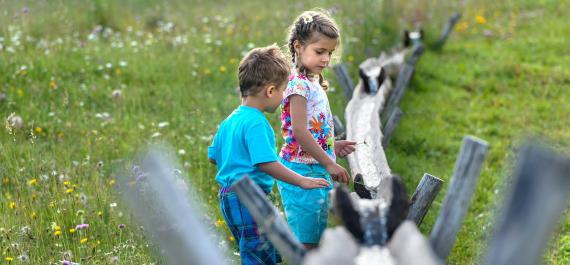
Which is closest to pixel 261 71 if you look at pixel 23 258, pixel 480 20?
pixel 23 258

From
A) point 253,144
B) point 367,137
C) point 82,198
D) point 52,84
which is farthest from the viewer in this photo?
point 52,84

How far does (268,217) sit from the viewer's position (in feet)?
6.43

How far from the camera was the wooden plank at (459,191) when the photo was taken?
1.89m

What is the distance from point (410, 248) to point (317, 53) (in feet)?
6.55

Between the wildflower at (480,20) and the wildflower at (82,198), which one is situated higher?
the wildflower at (480,20)

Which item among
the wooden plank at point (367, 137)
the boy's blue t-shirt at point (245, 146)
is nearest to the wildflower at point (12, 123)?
the boy's blue t-shirt at point (245, 146)

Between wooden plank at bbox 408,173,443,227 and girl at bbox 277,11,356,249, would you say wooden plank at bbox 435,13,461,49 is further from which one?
wooden plank at bbox 408,173,443,227

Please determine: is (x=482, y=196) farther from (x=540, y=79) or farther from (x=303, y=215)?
(x=540, y=79)

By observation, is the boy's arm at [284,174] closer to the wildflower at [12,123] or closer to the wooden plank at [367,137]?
the wooden plank at [367,137]

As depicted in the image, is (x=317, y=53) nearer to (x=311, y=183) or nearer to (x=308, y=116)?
(x=308, y=116)

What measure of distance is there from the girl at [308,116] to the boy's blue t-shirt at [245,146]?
40 cm

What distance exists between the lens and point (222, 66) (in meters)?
8.09

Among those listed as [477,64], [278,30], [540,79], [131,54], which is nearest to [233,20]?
[278,30]

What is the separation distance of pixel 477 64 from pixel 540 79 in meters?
0.89
